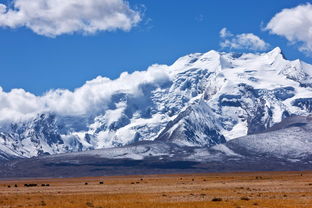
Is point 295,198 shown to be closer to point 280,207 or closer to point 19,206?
point 280,207

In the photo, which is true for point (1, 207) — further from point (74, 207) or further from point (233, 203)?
point (233, 203)

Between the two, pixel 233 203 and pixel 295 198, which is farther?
pixel 295 198

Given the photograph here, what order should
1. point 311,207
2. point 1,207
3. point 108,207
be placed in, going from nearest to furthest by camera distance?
1. point 311,207
2. point 108,207
3. point 1,207

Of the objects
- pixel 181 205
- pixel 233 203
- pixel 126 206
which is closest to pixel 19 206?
pixel 126 206

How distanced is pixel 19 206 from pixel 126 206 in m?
16.5

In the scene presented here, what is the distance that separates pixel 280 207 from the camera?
73000 millimetres

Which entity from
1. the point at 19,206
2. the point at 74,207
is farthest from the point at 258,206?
the point at 19,206

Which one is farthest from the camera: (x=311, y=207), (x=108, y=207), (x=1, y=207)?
(x=1, y=207)

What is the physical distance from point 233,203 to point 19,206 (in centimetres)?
2947

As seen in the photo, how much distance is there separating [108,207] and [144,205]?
511 cm

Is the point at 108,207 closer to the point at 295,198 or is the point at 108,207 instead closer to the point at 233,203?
the point at 233,203

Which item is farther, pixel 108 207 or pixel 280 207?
pixel 108 207

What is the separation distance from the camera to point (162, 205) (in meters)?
80.0

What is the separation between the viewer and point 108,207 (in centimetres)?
7819
